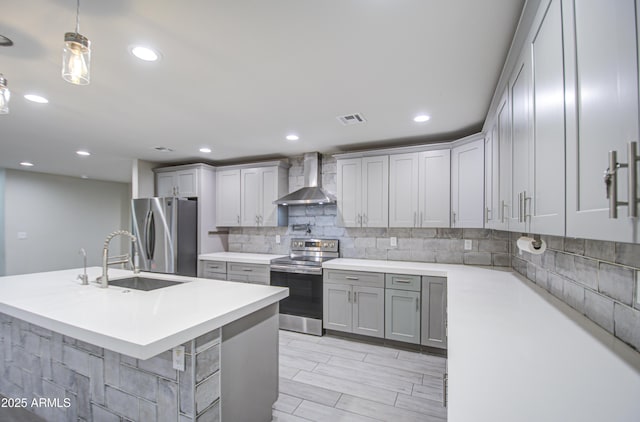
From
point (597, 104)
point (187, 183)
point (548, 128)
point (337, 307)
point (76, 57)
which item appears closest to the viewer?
point (597, 104)

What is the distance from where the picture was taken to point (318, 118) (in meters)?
2.69

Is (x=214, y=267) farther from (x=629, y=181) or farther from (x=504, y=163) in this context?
(x=629, y=181)

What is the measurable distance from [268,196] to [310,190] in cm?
72

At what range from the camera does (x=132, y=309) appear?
60.7 inches

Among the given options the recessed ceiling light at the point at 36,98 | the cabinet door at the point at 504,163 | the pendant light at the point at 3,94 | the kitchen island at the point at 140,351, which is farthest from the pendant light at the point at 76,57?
the cabinet door at the point at 504,163

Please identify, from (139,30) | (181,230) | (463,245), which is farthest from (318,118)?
(181,230)

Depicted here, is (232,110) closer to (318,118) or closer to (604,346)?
(318,118)

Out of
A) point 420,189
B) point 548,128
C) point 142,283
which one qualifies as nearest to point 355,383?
point 142,283

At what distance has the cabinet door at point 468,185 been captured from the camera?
9.40ft

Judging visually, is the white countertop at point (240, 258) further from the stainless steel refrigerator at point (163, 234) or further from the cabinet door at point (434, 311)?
the cabinet door at point (434, 311)

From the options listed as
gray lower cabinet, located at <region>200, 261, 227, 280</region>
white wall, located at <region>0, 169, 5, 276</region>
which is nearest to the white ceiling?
gray lower cabinet, located at <region>200, 261, 227, 280</region>

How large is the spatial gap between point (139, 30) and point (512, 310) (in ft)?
8.22

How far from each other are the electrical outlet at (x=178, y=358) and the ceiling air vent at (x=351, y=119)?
2.23 meters

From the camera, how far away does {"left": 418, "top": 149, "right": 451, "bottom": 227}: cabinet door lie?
3.17 meters
